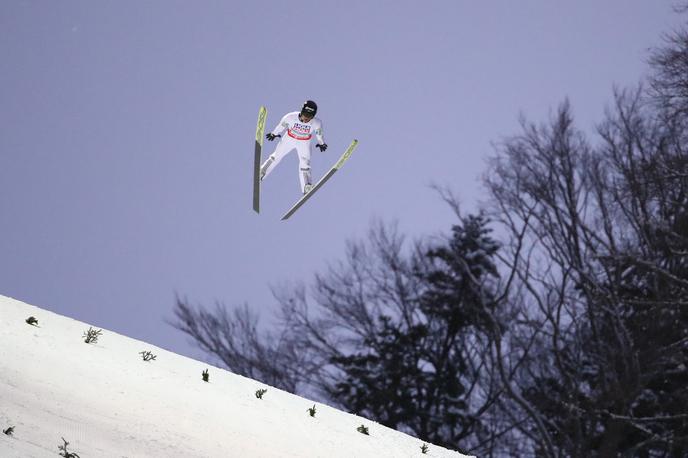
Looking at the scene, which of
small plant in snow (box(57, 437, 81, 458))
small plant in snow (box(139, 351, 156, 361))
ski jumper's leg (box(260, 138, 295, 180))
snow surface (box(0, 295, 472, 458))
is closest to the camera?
small plant in snow (box(57, 437, 81, 458))

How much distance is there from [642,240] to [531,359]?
5030mm

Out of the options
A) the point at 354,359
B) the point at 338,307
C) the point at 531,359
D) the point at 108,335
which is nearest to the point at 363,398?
the point at 354,359

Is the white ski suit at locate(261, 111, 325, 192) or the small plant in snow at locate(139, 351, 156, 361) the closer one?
the small plant in snow at locate(139, 351, 156, 361)

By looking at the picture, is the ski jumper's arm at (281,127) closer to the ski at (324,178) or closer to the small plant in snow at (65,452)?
the ski at (324,178)

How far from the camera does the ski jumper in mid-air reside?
10566mm

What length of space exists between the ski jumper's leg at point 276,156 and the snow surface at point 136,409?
12.9ft

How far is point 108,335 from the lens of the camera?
325 inches

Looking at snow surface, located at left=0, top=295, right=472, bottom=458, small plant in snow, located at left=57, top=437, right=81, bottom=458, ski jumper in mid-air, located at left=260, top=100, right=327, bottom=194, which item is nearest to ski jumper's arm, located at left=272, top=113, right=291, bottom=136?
ski jumper in mid-air, located at left=260, top=100, right=327, bottom=194

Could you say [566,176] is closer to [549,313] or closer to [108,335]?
[549,313]

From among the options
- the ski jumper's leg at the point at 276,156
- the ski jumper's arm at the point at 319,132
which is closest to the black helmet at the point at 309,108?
the ski jumper's arm at the point at 319,132

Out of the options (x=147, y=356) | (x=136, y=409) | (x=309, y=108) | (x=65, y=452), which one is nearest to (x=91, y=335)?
(x=147, y=356)

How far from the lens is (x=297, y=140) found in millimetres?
11203

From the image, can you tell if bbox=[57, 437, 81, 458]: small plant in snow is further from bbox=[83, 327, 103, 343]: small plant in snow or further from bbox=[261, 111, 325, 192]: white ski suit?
bbox=[261, 111, 325, 192]: white ski suit

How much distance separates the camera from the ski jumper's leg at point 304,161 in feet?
37.2
